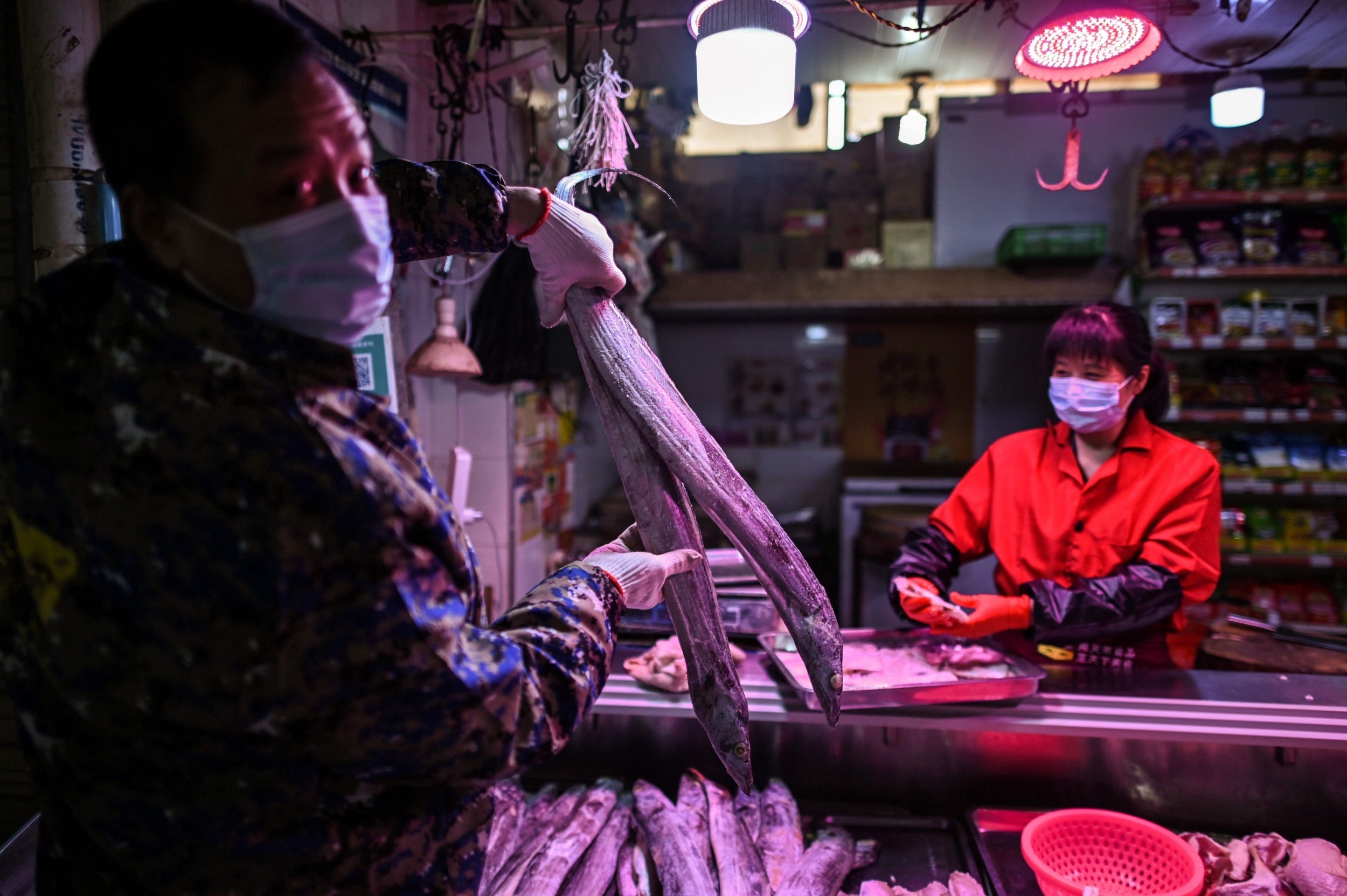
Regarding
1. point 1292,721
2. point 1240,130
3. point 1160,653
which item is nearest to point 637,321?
point 1160,653

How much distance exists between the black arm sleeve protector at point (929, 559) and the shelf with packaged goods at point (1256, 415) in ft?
9.74

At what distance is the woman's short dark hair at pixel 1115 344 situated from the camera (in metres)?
2.26

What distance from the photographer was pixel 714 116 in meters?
1.98

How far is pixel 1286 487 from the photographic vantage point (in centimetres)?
459

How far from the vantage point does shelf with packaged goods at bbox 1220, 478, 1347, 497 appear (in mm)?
4566

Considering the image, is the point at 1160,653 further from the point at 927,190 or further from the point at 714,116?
the point at 927,190

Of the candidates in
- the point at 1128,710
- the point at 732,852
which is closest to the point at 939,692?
the point at 1128,710

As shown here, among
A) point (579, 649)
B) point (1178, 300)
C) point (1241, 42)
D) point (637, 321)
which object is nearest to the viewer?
point (579, 649)

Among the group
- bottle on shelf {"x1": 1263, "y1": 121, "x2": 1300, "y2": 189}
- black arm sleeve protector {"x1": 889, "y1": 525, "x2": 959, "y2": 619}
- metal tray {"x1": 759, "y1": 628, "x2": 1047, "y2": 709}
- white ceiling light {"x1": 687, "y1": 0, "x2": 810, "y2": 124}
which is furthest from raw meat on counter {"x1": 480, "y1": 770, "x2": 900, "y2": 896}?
bottle on shelf {"x1": 1263, "y1": 121, "x2": 1300, "y2": 189}

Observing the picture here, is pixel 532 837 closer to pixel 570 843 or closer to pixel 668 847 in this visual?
pixel 570 843

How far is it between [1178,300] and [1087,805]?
13.2ft

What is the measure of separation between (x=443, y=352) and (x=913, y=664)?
2.20m

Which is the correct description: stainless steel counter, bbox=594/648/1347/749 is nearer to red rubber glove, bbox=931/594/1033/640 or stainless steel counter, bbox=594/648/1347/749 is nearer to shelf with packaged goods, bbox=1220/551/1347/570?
red rubber glove, bbox=931/594/1033/640

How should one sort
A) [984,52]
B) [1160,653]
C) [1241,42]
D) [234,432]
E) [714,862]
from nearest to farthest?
[234,432], [714,862], [1160,653], [1241,42], [984,52]
